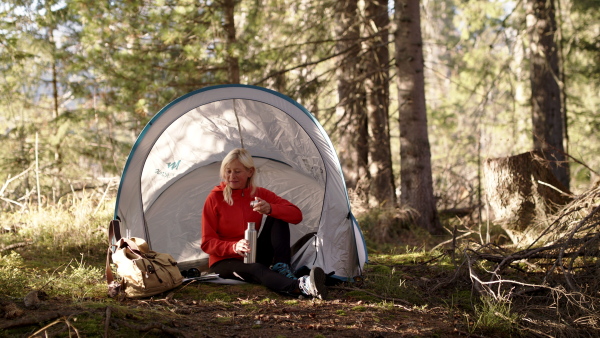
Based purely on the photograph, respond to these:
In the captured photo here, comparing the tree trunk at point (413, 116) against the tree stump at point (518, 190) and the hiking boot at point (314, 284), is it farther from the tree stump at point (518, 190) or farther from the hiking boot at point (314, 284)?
the hiking boot at point (314, 284)

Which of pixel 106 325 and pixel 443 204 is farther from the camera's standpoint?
pixel 443 204

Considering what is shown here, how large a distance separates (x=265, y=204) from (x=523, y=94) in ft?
38.5

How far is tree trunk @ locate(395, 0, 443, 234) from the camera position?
22.8ft

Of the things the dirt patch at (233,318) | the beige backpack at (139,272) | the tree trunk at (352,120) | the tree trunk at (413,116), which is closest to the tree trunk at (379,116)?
the tree trunk at (352,120)

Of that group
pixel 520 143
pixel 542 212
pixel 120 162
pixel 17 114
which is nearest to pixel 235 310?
pixel 542 212

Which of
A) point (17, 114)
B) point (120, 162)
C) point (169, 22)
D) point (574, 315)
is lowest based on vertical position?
point (574, 315)

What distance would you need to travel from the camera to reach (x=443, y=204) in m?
9.19

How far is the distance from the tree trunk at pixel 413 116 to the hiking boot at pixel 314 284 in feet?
11.0

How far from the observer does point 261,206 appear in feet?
14.3

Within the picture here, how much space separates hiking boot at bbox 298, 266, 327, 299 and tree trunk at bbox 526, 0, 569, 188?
5.57m

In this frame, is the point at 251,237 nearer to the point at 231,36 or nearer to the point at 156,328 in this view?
the point at 156,328

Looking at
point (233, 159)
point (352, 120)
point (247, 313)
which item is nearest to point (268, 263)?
point (233, 159)

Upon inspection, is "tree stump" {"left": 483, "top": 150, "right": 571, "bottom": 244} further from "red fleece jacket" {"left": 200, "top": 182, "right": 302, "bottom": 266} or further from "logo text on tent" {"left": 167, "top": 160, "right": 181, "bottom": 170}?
→ "logo text on tent" {"left": 167, "top": 160, "right": 181, "bottom": 170}

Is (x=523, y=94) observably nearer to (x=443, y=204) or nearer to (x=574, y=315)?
(x=443, y=204)
